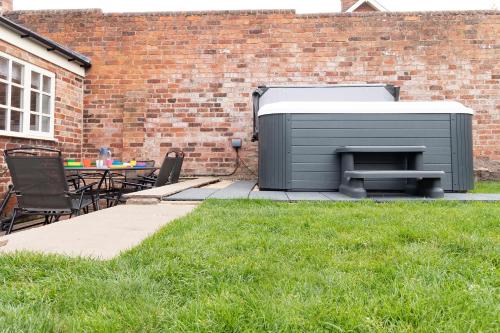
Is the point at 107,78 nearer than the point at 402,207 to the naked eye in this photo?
No

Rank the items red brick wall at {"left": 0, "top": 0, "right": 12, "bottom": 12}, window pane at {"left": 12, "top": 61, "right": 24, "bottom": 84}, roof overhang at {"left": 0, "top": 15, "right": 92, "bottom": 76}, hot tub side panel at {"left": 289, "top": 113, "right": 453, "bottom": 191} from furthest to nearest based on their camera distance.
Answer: red brick wall at {"left": 0, "top": 0, "right": 12, "bottom": 12}, window pane at {"left": 12, "top": 61, "right": 24, "bottom": 84}, roof overhang at {"left": 0, "top": 15, "right": 92, "bottom": 76}, hot tub side panel at {"left": 289, "top": 113, "right": 453, "bottom": 191}

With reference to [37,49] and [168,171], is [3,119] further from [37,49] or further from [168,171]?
[168,171]

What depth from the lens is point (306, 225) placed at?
1.97 metres

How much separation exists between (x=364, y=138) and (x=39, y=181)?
3.22 m

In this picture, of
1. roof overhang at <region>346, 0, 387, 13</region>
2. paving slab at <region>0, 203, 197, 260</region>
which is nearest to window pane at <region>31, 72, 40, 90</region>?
paving slab at <region>0, 203, 197, 260</region>

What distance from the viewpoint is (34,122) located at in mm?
5008

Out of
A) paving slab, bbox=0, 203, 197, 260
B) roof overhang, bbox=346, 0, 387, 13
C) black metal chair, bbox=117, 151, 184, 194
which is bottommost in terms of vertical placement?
paving slab, bbox=0, 203, 197, 260

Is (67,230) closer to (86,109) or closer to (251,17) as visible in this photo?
(86,109)

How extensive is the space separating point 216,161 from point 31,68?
3237 mm

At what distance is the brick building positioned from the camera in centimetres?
601

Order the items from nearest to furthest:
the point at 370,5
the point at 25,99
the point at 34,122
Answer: the point at 25,99, the point at 34,122, the point at 370,5

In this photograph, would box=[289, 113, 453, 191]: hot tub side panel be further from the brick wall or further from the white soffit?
the white soffit

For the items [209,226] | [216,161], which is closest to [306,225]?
[209,226]

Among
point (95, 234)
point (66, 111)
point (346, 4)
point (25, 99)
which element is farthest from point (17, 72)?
point (346, 4)
